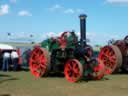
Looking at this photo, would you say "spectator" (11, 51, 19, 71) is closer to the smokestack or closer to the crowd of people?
the crowd of people

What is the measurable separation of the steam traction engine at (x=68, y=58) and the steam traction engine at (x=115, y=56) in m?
2.74

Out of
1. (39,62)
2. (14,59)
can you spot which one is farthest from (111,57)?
(14,59)

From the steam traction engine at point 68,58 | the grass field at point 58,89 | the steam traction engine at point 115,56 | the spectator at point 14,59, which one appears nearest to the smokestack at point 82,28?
the steam traction engine at point 68,58

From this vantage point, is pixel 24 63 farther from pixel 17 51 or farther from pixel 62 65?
pixel 62 65

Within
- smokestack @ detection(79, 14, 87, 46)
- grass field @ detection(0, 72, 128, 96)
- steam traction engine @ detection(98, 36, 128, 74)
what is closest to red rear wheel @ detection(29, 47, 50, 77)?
smokestack @ detection(79, 14, 87, 46)

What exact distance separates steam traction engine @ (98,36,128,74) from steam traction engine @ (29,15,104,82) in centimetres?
274

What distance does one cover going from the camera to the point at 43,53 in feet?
54.3

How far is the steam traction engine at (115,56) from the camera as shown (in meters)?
19.0

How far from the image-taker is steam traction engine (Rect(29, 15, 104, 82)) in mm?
15483

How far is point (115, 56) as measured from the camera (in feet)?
62.0

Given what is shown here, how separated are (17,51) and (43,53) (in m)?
6.75

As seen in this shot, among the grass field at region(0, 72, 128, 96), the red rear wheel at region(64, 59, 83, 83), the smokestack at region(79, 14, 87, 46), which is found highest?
the smokestack at region(79, 14, 87, 46)

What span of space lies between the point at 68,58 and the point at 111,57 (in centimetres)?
341

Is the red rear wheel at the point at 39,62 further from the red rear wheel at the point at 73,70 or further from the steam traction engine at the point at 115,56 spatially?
the steam traction engine at the point at 115,56
